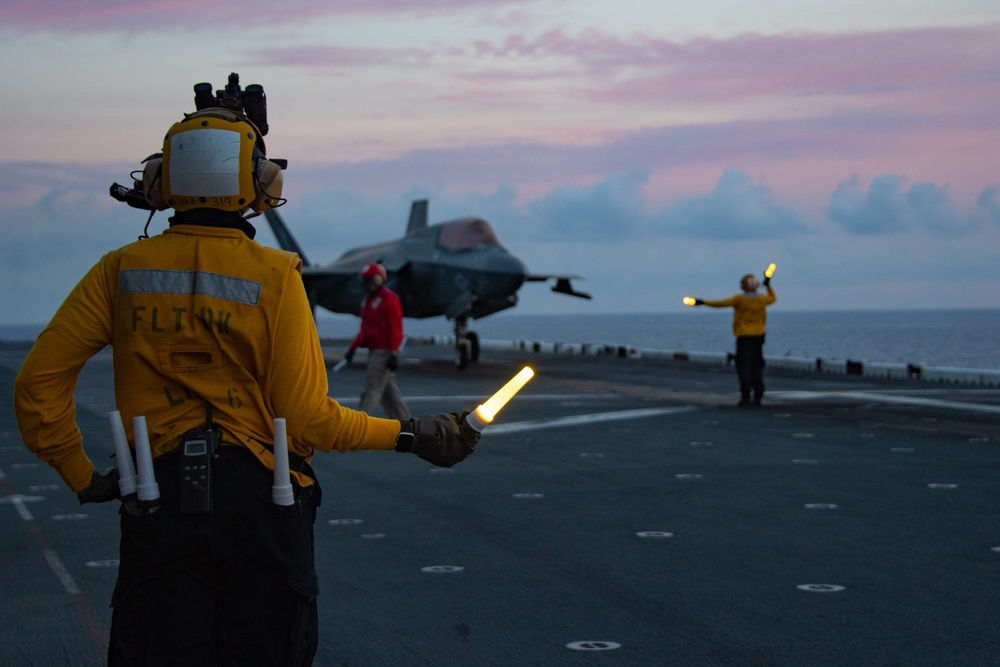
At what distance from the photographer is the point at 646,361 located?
3450 cm

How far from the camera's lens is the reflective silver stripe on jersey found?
10.7 ft

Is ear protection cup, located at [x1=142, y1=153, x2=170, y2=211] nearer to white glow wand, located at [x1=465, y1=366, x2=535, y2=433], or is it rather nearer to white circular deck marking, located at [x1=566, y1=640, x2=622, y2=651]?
white glow wand, located at [x1=465, y1=366, x2=535, y2=433]

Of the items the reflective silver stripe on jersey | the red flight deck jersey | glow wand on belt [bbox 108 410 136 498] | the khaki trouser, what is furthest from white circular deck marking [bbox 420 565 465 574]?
the red flight deck jersey

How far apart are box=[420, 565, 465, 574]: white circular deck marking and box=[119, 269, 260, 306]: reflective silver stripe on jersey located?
405 cm

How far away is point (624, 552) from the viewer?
7.52 m

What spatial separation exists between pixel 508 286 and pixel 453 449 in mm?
24897

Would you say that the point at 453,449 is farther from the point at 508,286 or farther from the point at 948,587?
the point at 508,286

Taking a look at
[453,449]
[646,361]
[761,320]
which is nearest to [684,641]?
[453,449]

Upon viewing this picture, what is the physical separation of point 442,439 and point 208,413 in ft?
2.22

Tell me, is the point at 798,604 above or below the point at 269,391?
below

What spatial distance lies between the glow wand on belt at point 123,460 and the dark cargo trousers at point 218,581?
0.08m

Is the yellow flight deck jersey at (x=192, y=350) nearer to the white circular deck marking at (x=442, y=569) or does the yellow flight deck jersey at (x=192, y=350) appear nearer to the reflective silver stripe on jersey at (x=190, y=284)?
the reflective silver stripe on jersey at (x=190, y=284)

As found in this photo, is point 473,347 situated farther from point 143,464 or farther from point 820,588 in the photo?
point 143,464

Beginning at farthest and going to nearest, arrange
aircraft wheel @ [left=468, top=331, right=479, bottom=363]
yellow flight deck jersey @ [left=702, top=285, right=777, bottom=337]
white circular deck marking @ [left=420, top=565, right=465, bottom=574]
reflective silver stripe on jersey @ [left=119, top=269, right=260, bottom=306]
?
aircraft wheel @ [left=468, top=331, right=479, bottom=363] → yellow flight deck jersey @ [left=702, top=285, right=777, bottom=337] → white circular deck marking @ [left=420, top=565, right=465, bottom=574] → reflective silver stripe on jersey @ [left=119, top=269, right=260, bottom=306]
